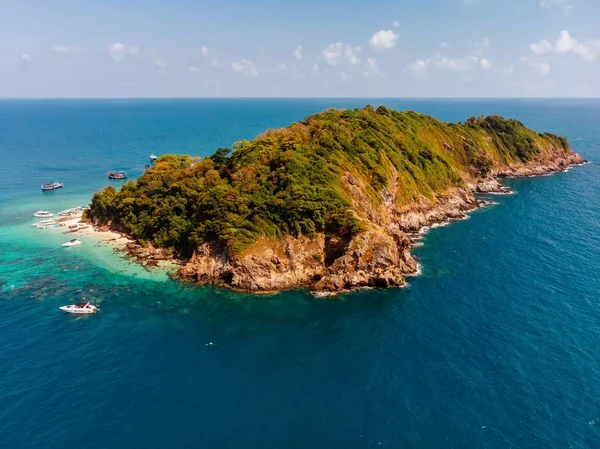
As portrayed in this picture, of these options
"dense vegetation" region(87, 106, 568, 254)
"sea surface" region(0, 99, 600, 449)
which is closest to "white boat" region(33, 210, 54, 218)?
"dense vegetation" region(87, 106, 568, 254)

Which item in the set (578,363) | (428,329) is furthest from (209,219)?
(578,363)

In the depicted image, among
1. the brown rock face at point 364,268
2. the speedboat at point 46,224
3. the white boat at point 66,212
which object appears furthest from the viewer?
the white boat at point 66,212

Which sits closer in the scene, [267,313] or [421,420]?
[421,420]

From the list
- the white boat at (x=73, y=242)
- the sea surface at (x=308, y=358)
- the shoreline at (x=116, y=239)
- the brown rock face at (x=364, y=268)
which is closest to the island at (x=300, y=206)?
the brown rock face at (x=364, y=268)

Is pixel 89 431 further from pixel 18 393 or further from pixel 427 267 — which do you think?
pixel 427 267

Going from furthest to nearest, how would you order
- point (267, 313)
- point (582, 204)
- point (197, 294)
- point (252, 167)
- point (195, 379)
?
point (582, 204), point (252, 167), point (197, 294), point (267, 313), point (195, 379)

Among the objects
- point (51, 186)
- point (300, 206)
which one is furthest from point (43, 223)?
point (300, 206)

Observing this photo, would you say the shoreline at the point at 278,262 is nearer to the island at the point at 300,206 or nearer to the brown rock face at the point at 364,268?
the brown rock face at the point at 364,268
